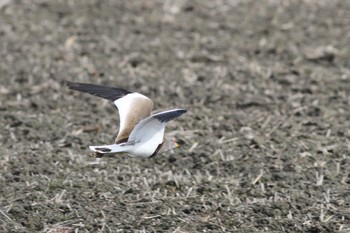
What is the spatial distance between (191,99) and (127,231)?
2.74 meters

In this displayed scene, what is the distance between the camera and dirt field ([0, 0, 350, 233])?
5.22 m

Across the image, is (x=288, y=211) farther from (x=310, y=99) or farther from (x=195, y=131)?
(x=310, y=99)

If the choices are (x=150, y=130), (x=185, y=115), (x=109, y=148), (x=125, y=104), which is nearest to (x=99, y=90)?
(x=125, y=104)

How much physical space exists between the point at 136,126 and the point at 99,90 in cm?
45

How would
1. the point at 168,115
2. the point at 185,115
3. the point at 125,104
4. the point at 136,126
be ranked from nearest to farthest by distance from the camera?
the point at 168,115
the point at 136,126
the point at 125,104
the point at 185,115

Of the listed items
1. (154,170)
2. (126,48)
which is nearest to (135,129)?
Answer: (154,170)

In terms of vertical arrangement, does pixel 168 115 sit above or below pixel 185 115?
above

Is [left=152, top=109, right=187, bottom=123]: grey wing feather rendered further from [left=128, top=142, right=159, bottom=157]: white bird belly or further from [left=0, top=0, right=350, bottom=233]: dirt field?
[left=0, top=0, right=350, bottom=233]: dirt field

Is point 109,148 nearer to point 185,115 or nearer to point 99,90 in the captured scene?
point 99,90

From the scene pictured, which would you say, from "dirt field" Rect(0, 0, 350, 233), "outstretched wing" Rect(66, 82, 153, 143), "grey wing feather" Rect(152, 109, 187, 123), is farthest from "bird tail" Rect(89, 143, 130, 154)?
"dirt field" Rect(0, 0, 350, 233)

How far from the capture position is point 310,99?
24.7ft

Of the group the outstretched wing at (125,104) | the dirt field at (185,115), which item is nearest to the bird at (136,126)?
the outstretched wing at (125,104)

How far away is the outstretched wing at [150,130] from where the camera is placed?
16.2 feet

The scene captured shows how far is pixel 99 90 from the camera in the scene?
5367mm
